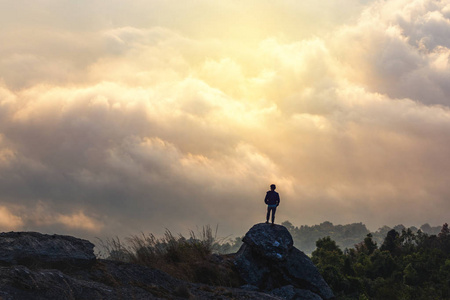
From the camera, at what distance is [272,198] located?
20906 mm

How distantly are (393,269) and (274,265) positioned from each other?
22.3 metres

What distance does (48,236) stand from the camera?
12359mm

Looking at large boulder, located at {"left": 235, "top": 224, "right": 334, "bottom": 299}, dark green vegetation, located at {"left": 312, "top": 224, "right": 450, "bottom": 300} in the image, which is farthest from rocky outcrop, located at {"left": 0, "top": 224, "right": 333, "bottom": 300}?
dark green vegetation, located at {"left": 312, "top": 224, "right": 450, "bottom": 300}

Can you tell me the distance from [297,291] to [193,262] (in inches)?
181

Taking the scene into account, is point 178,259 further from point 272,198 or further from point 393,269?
point 393,269

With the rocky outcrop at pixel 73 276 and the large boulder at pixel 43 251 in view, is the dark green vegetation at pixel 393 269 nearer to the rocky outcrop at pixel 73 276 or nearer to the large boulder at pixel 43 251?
the rocky outcrop at pixel 73 276

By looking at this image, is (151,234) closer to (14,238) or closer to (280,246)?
(280,246)

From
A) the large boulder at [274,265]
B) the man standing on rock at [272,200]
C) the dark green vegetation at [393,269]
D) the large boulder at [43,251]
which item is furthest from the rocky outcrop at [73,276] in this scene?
the dark green vegetation at [393,269]

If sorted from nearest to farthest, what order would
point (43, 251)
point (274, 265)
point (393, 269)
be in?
point (43, 251) < point (274, 265) < point (393, 269)

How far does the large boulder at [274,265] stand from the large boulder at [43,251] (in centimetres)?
863

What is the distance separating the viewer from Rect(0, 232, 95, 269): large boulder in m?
11.0

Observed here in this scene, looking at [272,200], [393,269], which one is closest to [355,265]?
[393,269]

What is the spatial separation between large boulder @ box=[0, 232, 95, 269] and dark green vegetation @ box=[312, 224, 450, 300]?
16862mm

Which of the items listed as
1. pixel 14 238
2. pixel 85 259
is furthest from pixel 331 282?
pixel 14 238
